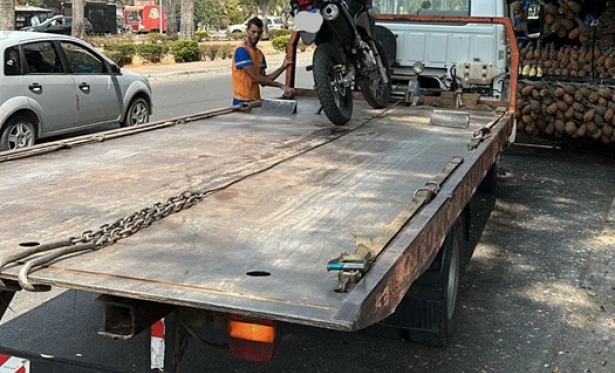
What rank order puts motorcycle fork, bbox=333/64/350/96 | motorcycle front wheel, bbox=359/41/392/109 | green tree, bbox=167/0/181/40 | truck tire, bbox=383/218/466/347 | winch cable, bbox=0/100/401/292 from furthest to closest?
green tree, bbox=167/0/181/40
motorcycle front wheel, bbox=359/41/392/109
motorcycle fork, bbox=333/64/350/96
truck tire, bbox=383/218/466/347
winch cable, bbox=0/100/401/292

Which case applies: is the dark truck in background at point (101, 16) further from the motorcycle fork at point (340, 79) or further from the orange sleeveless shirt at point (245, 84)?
the motorcycle fork at point (340, 79)

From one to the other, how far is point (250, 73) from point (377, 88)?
4.44 feet

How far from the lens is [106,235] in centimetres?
327

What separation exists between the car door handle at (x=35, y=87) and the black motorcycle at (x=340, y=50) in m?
4.16

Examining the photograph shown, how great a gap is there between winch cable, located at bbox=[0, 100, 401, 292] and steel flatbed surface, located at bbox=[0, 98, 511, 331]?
4cm

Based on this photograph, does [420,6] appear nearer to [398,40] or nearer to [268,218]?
[398,40]

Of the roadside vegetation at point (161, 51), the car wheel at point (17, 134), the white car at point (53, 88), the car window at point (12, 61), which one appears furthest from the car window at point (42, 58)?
the roadside vegetation at point (161, 51)

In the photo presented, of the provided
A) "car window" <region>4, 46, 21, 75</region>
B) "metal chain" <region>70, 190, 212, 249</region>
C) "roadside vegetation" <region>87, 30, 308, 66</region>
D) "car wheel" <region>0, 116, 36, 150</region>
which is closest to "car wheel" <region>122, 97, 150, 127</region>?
"car wheel" <region>0, 116, 36, 150</region>

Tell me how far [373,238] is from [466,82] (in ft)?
A: 18.7

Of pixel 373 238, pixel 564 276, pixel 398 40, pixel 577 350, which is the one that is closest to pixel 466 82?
pixel 398 40

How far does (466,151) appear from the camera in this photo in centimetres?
550

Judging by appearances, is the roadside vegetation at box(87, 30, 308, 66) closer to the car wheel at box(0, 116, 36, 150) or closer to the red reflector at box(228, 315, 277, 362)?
the car wheel at box(0, 116, 36, 150)

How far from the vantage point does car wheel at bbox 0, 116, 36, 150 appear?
9438 millimetres

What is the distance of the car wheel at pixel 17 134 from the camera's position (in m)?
9.44
